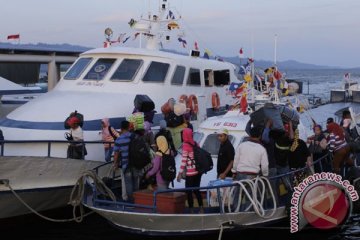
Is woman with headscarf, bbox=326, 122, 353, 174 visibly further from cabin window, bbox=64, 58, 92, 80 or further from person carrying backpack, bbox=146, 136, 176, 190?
cabin window, bbox=64, 58, 92, 80

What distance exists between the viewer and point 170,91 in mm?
13492

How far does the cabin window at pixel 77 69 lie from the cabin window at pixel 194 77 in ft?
9.16

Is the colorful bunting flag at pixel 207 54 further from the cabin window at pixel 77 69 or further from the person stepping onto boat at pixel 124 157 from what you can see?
the person stepping onto boat at pixel 124 157

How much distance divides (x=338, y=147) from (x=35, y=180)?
6401 millimetres

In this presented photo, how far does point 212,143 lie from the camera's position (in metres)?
10.5

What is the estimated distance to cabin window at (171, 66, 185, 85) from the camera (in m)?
13.7

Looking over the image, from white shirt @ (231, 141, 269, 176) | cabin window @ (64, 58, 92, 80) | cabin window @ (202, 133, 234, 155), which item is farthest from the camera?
cabin window @ (64, 58, 92, 80)

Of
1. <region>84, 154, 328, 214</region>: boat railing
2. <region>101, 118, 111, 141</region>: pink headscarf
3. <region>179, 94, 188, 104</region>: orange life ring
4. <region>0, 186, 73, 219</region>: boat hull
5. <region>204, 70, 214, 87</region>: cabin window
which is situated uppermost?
<region>204, 70, 214, 87</region>: cabin window

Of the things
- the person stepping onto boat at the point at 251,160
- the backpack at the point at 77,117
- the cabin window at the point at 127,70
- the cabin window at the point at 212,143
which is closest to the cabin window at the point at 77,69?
the cabin window at the point at 127,70

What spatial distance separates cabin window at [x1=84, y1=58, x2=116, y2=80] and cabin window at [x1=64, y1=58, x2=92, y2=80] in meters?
0.28

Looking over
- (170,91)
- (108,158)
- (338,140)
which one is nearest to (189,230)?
(108,158)

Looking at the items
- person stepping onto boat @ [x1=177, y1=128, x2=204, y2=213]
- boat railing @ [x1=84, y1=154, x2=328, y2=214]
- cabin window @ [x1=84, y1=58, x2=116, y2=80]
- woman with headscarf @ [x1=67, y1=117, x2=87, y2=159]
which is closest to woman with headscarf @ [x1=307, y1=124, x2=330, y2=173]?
boat railing @ [x1=84, y1=154, x2=328, y2=214]

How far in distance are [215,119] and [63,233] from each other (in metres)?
4.02

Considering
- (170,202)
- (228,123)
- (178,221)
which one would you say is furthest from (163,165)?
(228,123)
